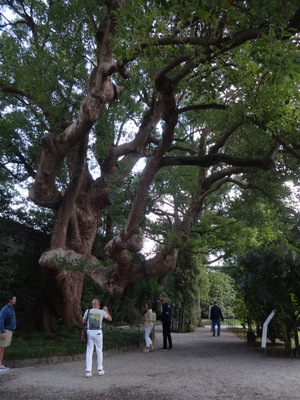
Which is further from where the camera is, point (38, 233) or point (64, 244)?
point (38, 233)

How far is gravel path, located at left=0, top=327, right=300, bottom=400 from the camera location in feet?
19.0

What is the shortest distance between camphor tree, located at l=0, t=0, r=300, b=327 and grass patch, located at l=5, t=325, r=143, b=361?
3.60 ft

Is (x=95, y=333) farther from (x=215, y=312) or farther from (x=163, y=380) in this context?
(x=215, y=312)

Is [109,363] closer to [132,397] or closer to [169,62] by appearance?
[132,397]

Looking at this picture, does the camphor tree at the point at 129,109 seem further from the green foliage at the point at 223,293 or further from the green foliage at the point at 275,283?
the green foliage at the point at 223,293

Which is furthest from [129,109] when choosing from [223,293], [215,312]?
[223,293]

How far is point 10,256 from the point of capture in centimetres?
1427

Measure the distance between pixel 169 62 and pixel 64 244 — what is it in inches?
277

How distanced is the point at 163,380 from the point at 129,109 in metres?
10.5

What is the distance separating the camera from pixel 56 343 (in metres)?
10.5

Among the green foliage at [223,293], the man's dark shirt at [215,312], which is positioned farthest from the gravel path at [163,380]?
the green foliage at [223,293]

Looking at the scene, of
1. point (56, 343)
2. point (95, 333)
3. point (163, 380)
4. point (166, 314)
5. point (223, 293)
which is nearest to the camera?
→ point (163, 380)

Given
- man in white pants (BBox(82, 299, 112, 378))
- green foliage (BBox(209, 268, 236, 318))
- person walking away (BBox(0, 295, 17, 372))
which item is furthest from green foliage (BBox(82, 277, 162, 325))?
green foliage (BBox(209, 268, 236, 318))

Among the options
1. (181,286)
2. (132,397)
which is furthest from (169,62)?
(181,286)
